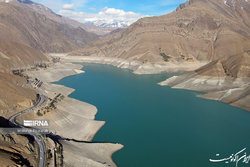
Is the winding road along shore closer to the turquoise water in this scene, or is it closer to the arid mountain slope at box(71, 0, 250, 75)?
the turquoise water

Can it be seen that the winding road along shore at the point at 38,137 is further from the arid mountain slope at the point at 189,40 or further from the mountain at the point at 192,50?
the arid mountain slope at the point at 189,40

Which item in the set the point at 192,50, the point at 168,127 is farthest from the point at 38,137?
the point at 192,50

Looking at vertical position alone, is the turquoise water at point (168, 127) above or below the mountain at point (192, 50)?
below

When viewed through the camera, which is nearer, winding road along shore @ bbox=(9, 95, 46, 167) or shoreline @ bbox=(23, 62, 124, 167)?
winding road along shore @ bbox=(9, 95, 46, 167)

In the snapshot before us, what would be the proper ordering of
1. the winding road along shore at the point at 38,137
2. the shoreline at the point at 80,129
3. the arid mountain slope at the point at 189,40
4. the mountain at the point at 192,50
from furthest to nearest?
the arid mountain slope at the point at 189,40 < the mountain at the point at 192,50 < the shoreline at the point at 80,129 < the winding road along shore at the point at 38,137

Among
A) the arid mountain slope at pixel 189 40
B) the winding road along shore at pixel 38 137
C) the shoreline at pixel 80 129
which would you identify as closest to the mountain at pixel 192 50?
the arid mountain slope at pixel 189 40

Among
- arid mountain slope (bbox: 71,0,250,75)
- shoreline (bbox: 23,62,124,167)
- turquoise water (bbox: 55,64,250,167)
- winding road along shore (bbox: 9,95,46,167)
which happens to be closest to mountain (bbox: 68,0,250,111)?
arid mountain slope (bbox: 71,0,250,75)

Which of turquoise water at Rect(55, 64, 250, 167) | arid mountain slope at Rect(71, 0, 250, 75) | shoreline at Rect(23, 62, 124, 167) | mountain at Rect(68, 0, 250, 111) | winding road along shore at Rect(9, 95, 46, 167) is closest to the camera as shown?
winding road along shore at Rect(9, 95, 46, 167)

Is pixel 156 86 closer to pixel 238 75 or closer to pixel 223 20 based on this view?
pixel 238 75

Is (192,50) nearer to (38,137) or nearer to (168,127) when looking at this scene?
(168,127)
